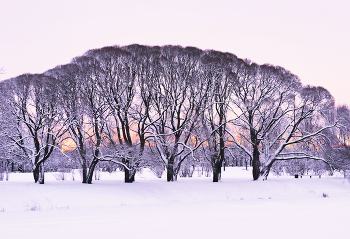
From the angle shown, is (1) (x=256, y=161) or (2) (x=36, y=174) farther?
(1) (x=256, y=161)

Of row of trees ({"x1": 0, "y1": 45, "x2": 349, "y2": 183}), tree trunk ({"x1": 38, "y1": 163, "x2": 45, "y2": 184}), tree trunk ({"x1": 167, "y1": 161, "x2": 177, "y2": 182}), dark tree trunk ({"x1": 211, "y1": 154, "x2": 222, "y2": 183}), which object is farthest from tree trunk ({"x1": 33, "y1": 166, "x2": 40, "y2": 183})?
dark tree trunk ({"x1": 211, "y1": 154, "x2": 222, "y2": 183})

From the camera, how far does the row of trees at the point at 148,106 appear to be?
26688 millimetres

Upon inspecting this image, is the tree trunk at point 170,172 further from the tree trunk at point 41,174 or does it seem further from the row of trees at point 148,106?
the tree trunk at point 41,174

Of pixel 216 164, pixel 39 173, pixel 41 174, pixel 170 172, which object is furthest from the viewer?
pixel 216 164

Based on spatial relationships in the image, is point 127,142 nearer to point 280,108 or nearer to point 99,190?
point 99,190

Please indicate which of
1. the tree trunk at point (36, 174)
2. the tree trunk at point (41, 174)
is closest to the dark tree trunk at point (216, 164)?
the tree trunk at point (41, 174)

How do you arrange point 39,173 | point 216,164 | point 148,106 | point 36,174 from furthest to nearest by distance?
point 216,164 < point 148,106 < point 36,174 < point 39,173

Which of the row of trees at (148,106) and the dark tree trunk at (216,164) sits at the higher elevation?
the row of trees at (148,106)

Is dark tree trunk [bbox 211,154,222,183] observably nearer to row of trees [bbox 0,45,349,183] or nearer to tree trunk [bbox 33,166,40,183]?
row of trees [bbox 0,45,349,183]

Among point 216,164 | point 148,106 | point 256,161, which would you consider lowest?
point 216,164

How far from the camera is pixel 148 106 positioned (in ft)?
97.5

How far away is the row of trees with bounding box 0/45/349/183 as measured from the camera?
26.7 m

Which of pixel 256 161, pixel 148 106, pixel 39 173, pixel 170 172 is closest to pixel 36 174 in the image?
pixel 39 173

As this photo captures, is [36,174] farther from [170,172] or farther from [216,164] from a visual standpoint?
[216,164]
